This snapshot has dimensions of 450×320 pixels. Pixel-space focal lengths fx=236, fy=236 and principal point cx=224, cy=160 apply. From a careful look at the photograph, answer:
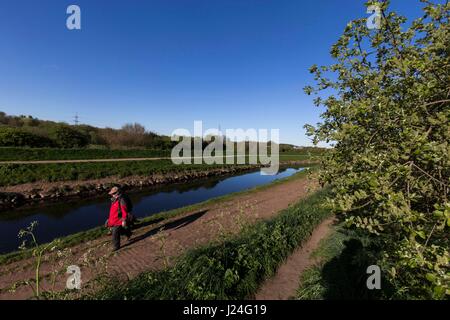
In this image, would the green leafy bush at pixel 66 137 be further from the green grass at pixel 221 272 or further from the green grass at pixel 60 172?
the green grass at pixel 221 272

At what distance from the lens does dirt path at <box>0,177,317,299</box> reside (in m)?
6.01

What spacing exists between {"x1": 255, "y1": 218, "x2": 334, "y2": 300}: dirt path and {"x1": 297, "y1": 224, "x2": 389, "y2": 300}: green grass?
0.72 feet

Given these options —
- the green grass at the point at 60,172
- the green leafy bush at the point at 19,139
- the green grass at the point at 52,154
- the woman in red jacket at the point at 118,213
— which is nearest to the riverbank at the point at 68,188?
the green grass at the point at 60,172

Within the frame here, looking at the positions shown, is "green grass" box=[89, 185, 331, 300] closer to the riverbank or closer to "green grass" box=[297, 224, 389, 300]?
"green grass" box=[297, 224, 389, 300]

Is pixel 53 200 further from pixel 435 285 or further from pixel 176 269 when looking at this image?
pixel 435 285

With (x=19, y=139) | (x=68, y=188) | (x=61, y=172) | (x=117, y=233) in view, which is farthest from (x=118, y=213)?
(x=19, y=139)

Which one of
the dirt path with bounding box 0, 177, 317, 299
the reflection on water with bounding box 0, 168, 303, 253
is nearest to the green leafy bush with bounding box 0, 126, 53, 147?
the reflection on water with bounding box 0, 168, 303, 253

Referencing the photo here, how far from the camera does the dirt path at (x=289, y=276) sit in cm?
558

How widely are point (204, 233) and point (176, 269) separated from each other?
5.04 meters

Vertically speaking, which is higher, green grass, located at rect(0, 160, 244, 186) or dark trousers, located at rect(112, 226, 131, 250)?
green grass, located at rect(0, 160, 244, 186)

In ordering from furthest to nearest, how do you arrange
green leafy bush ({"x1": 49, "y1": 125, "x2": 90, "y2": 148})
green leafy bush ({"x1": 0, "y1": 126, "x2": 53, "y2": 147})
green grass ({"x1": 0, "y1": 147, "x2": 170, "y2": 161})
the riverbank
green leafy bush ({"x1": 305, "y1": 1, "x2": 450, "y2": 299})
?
1. green leafy bush ({"x1": 49, "y1": 125, "x2": 90, "y2": 148})
2. green leafy bush ({"x1": 0, "y1": 126, "x2": 53, "y2": 147})
3. green grass ({"x1": 0, "y1": 147, "x2": 170, "y2": 161})
4. the riverbank
5. green leafy bush ({"x1": 305, "y1": 1, "x2": 450, "y2": 299})

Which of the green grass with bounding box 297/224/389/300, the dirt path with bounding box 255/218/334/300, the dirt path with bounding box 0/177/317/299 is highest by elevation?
the green grass with bounding box 297/224/389/300

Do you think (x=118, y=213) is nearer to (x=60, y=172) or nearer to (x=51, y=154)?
(x=60, y=172)
